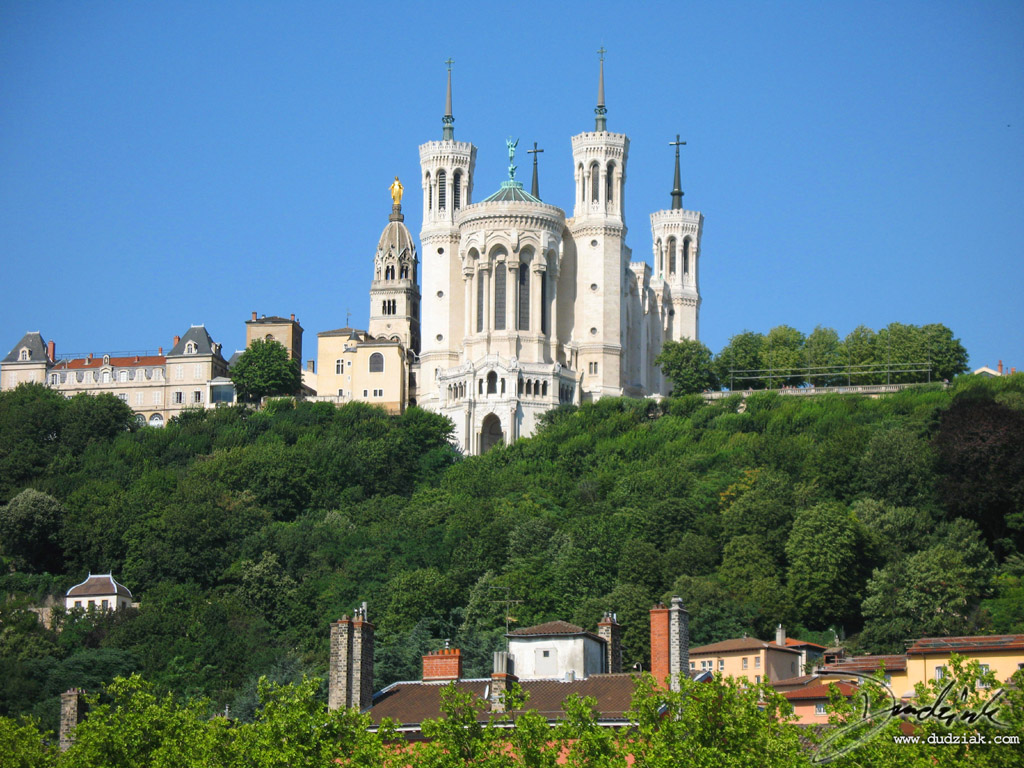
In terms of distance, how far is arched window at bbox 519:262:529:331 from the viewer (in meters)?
104

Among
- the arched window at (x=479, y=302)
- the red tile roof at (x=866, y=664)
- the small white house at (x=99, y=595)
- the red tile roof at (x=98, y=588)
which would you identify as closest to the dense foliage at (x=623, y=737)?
the red tile roof at (x=866, y=664)

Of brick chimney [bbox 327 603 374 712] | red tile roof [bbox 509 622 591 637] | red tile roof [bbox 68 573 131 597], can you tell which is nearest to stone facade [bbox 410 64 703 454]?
Result: red tile roof [bbox 68 573 131 597]

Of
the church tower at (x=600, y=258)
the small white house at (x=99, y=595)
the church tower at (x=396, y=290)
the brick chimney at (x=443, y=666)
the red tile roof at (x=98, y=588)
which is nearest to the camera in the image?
the brick chimney at (x=443, y=666)

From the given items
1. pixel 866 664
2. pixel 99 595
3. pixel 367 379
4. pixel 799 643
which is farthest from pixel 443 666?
pixel 367 379

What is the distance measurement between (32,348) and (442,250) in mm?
27294

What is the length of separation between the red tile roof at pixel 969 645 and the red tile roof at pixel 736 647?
13868 mm

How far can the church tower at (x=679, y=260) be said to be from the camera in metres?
122

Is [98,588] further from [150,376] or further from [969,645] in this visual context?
[969,645]

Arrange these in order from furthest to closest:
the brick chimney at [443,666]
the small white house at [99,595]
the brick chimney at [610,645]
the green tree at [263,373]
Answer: the green tree at [263,373], the small white house at [99,595], the brick chimney at [610,645], the brick chimney at [443,666]

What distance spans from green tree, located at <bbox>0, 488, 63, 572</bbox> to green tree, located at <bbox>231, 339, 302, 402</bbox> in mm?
21177

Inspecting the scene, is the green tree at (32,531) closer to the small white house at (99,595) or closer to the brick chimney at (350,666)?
the small white house at (99,595)

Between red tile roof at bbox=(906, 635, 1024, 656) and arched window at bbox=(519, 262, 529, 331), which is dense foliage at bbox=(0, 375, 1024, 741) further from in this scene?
red tile roof at bbox=(906, 635, 1024, 656)

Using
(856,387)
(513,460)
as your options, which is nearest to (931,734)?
(513,460)

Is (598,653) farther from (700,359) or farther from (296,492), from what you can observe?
(700,359)
